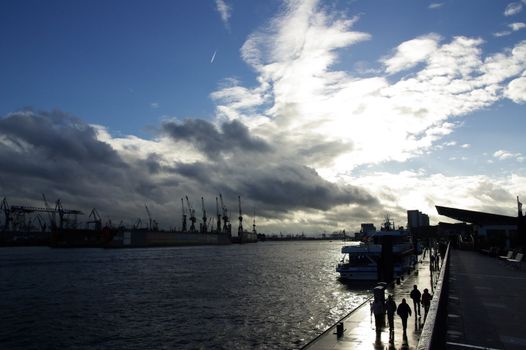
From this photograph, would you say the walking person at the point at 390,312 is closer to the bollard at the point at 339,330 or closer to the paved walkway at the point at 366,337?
the paved walkway at the point at 366,337

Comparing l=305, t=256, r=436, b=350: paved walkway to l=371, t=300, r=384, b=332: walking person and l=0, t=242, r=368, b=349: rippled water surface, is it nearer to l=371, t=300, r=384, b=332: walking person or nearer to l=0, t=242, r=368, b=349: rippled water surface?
l=371, t=300, r=384, b=332: walking person

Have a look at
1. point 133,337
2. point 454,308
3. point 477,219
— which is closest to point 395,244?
point 477,219

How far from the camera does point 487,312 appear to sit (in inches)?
1097

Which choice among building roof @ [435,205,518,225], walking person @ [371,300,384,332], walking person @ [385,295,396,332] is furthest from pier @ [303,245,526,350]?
building roof @ [435,205,518,225]

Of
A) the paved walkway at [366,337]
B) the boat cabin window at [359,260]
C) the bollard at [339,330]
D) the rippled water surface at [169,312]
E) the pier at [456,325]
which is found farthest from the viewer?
the boat cabin window at [359,260]

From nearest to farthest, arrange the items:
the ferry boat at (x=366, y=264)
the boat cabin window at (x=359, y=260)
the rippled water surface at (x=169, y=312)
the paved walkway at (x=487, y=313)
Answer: the paved walkway at (x=487, y=313) < the rippled water surface at (x=169, y=312) < the ferry boat at (x=366, y=264) < the boat cabin window at (x=359, y=260)

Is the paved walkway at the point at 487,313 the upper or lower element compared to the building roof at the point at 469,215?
lower

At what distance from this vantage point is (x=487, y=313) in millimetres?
27547

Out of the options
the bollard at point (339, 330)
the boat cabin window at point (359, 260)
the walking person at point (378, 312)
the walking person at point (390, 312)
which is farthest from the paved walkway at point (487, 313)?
the boat cabin window at point (359, 260)

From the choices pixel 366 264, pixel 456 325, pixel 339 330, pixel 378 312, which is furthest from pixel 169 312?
pixel 366 264

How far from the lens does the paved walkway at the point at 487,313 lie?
2055 cm

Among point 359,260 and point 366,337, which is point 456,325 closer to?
point 366,337

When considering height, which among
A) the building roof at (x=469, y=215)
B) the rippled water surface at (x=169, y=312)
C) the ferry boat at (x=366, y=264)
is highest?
the building roof at (x=469, y=215)

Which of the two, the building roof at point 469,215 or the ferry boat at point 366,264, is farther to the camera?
the building roof at point 469,215
